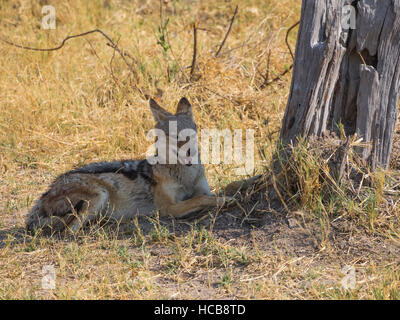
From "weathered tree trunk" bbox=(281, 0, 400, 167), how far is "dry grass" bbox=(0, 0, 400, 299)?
20.1 inches

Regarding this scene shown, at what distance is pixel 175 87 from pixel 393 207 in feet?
13.7

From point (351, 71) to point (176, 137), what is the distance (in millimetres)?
1855

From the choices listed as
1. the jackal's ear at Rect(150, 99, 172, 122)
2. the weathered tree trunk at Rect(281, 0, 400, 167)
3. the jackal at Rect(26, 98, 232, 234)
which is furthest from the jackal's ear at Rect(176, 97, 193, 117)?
the weathered tree trunk at Rect(281, 0, 400, 167)

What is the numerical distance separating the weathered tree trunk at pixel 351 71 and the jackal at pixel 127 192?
3.96 ft

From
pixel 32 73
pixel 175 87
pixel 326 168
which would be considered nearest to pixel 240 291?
pixel 326 168

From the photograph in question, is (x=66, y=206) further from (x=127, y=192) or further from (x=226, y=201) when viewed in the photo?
(x=226, y=201)

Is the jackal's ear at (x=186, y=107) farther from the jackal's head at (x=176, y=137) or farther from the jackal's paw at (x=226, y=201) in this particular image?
the jackal's paw at (x=226, y=201)

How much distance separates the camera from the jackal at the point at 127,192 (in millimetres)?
5770

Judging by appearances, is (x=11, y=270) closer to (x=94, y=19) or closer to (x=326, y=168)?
(x=326, y=168)

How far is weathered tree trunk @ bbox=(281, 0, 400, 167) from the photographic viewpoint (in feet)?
16.4

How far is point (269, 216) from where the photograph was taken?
5.36 meters

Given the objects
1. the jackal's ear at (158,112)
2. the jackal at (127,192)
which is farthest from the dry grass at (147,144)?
the jackal's ear at (158,112)

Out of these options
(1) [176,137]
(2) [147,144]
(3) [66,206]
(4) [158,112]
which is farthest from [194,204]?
(2) [147,144]

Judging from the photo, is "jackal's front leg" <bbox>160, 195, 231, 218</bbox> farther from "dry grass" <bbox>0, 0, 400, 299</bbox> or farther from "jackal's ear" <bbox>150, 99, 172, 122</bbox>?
"jackal's ear" <bbox>150, 99, 172, 122</bbox>
